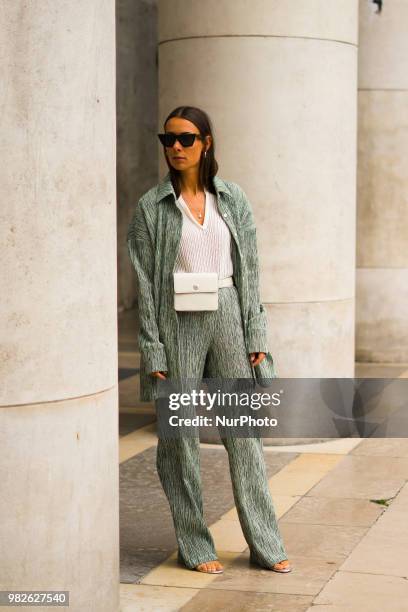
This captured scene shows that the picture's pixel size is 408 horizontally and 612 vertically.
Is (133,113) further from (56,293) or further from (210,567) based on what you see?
(56,293)

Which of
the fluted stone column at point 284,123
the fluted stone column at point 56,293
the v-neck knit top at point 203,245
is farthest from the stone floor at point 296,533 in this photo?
the v-neck knit top at point 203,245

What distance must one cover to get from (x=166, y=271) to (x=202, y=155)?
21.2 inches

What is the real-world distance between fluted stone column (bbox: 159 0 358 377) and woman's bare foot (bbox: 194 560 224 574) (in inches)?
126

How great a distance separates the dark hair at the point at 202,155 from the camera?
543 cm

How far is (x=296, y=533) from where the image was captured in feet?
20.6

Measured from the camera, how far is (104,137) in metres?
4.71

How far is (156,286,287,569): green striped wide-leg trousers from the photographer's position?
18.0 ft

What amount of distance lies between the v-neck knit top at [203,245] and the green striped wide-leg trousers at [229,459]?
0.43ft

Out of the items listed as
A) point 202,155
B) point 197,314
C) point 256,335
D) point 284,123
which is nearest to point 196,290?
point 197,314

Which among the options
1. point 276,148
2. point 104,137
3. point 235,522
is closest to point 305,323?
point 276,148

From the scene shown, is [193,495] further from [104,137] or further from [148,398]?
[104,137]

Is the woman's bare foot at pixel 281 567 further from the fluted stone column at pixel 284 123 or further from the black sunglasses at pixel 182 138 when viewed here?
the fluted stone column at pixel 284 123

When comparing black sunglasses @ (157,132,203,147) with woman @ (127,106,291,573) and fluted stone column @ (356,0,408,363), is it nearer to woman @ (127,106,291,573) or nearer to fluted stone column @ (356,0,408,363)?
woman @ (127,106,291,573)

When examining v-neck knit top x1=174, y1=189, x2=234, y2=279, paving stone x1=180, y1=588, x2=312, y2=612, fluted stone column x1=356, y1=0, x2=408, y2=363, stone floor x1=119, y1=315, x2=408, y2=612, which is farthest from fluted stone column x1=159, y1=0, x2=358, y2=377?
fluted stone column x1=356, y1=0, x2=408, y2=363
